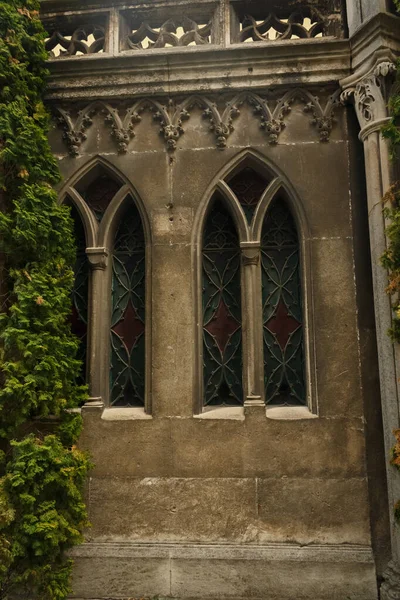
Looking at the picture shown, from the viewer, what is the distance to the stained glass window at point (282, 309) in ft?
19.8

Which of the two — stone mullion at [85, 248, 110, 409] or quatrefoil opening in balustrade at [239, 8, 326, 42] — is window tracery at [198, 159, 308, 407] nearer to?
stone mullion at [85, 248, 110, 409]

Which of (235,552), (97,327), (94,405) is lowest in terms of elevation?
(235,552)

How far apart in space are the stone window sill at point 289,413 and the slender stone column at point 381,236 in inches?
28.9

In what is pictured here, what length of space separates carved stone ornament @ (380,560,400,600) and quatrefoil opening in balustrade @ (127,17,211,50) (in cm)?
557

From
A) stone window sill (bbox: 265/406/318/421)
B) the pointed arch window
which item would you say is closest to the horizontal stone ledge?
stone window sill (bbox: 265/406/318/421)

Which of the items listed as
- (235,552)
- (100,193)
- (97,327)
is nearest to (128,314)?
(97,327)

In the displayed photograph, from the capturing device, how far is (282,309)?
619 centimetres

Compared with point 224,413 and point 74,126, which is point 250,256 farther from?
point 74,126

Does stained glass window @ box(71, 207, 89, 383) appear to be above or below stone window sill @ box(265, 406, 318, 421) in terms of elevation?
above

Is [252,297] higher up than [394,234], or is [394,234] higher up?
[394,234]

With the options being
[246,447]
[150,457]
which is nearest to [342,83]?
[246,447]

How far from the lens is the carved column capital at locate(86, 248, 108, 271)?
6289 mm

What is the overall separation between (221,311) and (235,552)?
236cm

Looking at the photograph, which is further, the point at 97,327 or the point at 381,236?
the point at 97,327
